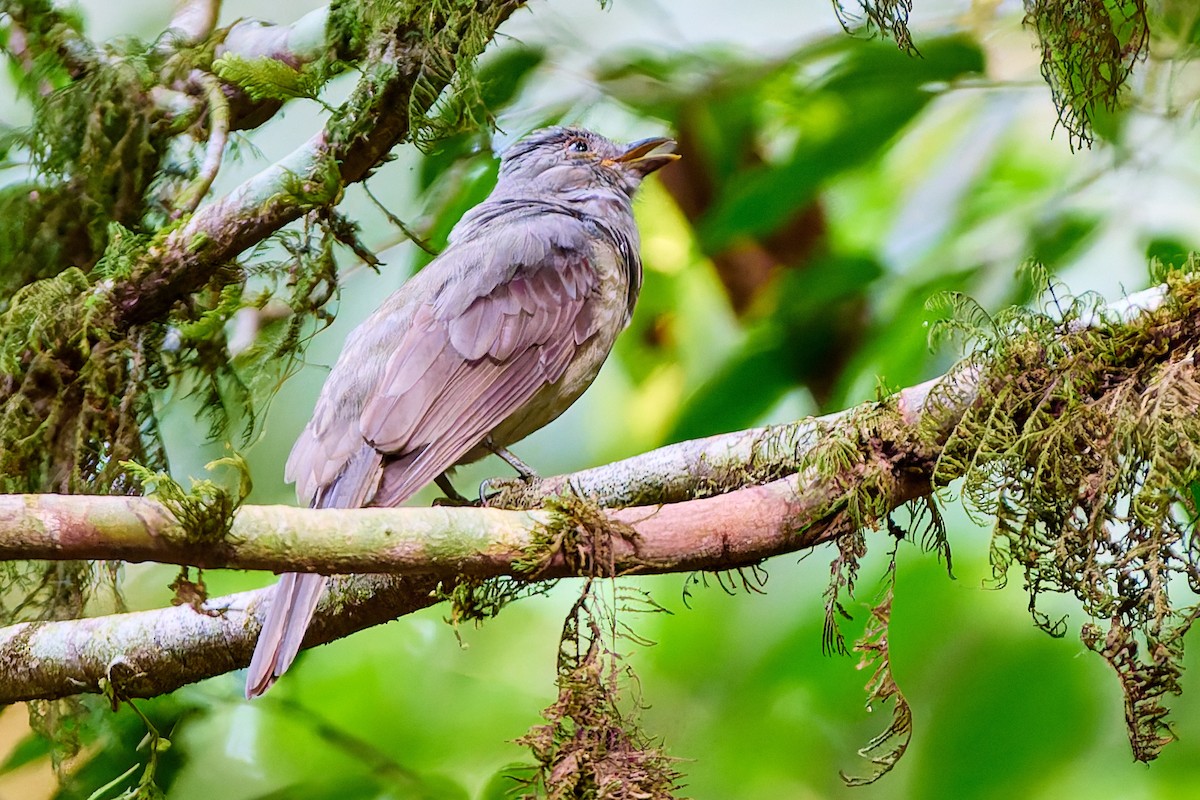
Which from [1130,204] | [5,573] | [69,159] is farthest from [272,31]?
[1130,204]

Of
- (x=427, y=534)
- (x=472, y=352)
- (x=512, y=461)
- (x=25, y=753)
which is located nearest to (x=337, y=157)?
(x=472, y=352)

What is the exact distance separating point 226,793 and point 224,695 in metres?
0.33

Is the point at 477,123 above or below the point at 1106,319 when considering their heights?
above

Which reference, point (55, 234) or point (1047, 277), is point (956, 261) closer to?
point (1047, 277)

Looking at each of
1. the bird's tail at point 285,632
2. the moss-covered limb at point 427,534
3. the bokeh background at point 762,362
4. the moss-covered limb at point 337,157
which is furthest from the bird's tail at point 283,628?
the bokeh background at point 762,362

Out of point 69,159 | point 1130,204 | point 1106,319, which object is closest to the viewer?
point 1106,319

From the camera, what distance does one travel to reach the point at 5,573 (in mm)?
2637

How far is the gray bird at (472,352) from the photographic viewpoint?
2.24 m

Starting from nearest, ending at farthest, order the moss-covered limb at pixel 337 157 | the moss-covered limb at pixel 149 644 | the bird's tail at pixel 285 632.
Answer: the bird's tail at pixel 285 632 → the moss-covered limb at pixel 149 644 → the moss-covered limb at pixel 337 157

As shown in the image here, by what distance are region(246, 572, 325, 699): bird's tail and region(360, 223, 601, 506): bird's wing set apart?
0.30m

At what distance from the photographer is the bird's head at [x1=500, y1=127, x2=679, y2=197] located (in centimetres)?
304

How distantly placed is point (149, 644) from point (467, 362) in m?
0.85

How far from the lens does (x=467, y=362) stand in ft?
7.89

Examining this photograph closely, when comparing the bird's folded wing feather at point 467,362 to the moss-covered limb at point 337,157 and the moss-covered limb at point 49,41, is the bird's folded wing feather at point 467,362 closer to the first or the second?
the moss-covered limb at point 337,157
